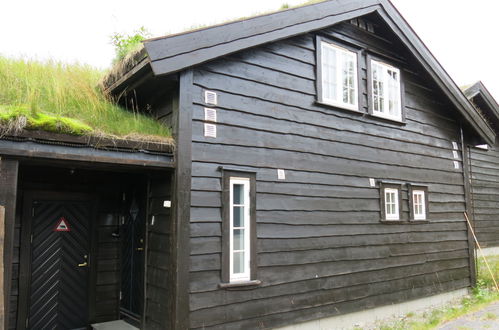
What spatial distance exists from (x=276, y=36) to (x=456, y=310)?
6627 millimetres

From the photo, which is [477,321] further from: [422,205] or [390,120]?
[390,120]

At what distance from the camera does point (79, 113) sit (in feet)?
17.9

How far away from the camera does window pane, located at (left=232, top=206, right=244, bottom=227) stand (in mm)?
5809

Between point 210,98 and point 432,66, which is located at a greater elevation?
point 432,66

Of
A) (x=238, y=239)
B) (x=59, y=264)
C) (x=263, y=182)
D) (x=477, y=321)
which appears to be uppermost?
(x=263, y=182)

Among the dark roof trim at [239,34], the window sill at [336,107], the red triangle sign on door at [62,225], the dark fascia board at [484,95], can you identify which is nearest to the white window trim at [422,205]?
the window sill at [336,107]

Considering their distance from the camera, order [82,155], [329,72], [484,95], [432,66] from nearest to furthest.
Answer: [82,155], [329,72], [432,66], [484,95]

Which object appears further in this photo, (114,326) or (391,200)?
(391,200)

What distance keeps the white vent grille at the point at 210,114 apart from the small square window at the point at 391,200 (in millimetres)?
4054

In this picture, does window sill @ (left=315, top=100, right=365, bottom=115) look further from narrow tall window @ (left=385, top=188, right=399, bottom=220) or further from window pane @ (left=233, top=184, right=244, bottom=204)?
window pane @ (left=233, top=184, right=244, bottom=204)

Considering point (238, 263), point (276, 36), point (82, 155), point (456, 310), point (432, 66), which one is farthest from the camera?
point (432, 66)

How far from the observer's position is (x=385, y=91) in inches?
337

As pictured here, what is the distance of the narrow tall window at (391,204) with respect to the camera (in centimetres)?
823

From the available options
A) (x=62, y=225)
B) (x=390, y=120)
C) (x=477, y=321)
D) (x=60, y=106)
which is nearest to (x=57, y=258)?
(x=62, y=225)
